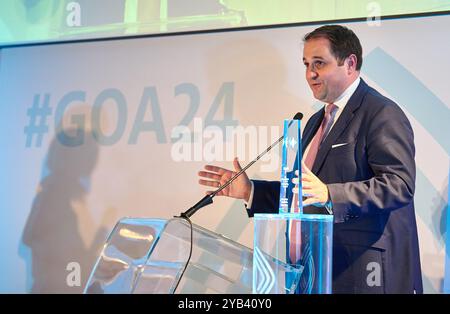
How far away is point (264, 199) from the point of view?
107 inches

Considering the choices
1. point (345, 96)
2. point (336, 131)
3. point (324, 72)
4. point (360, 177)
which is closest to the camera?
point (360, 177)

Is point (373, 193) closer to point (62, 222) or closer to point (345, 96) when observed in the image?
point (345, 96)

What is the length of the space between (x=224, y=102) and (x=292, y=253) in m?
1.76

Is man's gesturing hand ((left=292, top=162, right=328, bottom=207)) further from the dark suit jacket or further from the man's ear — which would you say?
the man's ear

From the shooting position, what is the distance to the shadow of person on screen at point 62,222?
11.2ft

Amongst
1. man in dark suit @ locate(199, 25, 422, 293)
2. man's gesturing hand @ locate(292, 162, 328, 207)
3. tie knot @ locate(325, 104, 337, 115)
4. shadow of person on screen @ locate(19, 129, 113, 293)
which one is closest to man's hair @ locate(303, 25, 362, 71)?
man in dark suit @ locate(199, 25, 422, 293)

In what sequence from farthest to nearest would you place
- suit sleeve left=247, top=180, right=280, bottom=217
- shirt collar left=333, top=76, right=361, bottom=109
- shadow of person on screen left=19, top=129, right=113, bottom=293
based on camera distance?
shadow of person on screen left=19, top=129, right=113, bottom=293
shirt collar left=333, top=76, right=361, bottom=109
suit sleeve left=247, top=180, right=280, bottom=217

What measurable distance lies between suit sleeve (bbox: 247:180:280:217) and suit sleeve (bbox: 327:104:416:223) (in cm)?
43

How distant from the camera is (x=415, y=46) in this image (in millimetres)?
→ 2980

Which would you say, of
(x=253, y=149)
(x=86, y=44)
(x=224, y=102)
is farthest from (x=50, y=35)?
(x=253, y=149)

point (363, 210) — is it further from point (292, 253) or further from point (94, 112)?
point (94, 112)

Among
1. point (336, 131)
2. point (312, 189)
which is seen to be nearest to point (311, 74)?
point (336, 131)

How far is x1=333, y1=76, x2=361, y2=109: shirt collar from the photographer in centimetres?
285

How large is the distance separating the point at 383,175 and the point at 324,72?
2.65 feet
